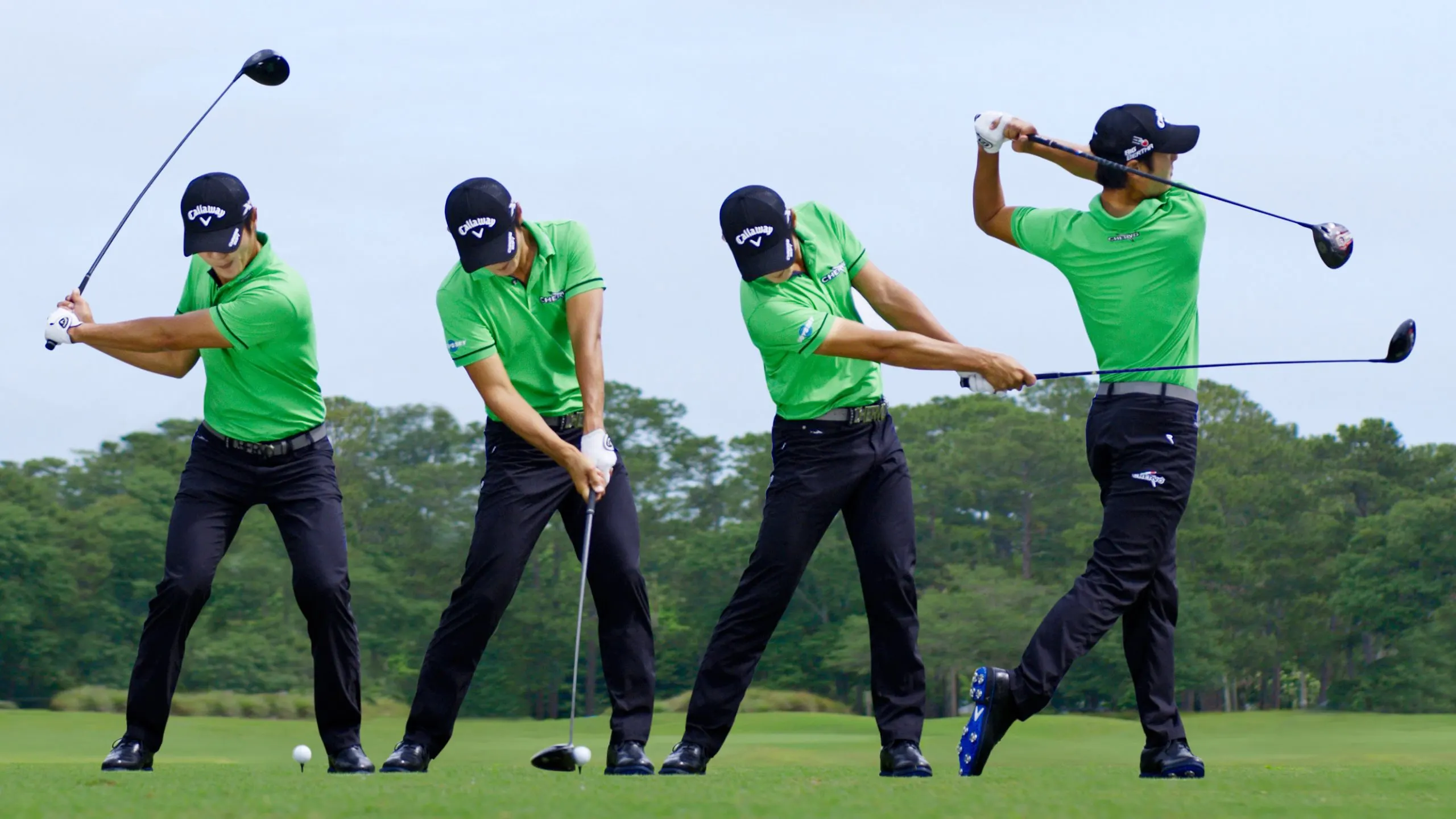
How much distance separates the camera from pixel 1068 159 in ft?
21.2

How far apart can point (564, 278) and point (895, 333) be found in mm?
1361

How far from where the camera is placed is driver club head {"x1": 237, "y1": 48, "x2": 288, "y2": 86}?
25.2 feet

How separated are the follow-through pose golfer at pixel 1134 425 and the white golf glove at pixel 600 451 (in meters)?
1.61

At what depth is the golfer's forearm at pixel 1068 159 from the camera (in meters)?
6.36

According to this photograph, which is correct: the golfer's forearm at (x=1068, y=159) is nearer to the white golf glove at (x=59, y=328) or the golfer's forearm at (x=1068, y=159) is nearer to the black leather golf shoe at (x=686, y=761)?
the black leather golf shoe at (x=686, y=761)

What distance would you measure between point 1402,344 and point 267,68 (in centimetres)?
520

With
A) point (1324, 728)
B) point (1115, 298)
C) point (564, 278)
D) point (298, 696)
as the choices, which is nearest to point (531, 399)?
point (564, 278)

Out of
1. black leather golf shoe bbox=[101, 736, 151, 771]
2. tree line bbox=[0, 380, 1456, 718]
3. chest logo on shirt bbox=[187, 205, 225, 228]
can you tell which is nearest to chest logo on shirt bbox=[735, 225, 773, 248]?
chest logo on shirt bbox=[187, 205, 225, 228]

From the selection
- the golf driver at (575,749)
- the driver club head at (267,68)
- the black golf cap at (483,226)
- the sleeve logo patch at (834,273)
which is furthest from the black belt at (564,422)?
the driver club head at (267,68)

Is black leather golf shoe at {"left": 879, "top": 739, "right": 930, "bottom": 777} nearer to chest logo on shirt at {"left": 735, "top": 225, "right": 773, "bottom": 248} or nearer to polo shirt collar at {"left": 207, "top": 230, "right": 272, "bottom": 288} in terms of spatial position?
chest logo on shirt at {"left": 735, "top": 225, "right": 773, "bottom": 248}

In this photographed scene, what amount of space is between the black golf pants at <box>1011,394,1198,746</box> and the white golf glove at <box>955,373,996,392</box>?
1.36 feet

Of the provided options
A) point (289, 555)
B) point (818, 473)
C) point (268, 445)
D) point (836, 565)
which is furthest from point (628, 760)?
point (836, 565)

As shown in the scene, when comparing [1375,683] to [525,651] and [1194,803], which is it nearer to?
[525,651]

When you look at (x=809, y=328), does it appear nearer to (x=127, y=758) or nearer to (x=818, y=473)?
(x=818, y=473)
